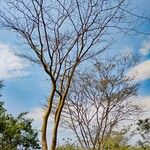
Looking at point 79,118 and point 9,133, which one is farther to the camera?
point 9,133

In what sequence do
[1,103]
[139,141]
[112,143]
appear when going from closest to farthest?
1. [112,143]
2. [1,103]
3. [139,141]

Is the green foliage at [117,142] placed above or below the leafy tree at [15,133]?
below

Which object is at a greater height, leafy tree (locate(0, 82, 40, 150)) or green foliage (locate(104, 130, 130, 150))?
leafy tree (locate(0, 82, 40, 150))

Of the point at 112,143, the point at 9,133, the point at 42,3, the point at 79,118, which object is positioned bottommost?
the point at 42,3

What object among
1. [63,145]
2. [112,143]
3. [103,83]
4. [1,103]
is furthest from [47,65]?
[1,103]

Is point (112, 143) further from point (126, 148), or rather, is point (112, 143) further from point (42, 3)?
point (42, 3)

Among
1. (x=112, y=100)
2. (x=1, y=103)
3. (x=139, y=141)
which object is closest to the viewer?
(x=112, y=100)

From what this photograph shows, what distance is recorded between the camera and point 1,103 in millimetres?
38406

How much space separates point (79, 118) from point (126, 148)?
13459mm

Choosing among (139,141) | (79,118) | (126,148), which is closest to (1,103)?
(126,148)

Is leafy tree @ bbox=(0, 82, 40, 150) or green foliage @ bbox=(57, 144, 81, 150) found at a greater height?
leafy tree @ bbox=(0, 82, 40, 150)

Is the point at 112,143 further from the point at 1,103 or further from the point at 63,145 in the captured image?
→ the point at 1,103

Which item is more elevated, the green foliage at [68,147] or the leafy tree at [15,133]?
the leafy tree at [15,133]

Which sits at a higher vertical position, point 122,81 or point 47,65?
point 122,81
